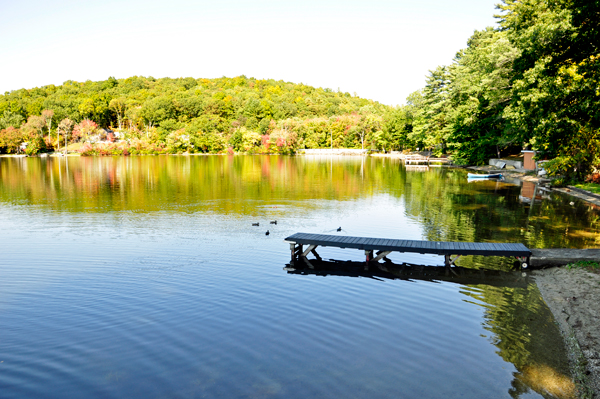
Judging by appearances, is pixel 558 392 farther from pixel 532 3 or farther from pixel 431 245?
pixel 532 3

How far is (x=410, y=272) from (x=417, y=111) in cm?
8140

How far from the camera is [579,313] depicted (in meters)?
9.78

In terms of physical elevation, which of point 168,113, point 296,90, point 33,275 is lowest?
point 33,275

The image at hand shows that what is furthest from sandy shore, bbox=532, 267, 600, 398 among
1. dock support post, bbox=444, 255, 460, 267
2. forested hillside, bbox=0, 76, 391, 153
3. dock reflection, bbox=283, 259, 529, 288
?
forested hillside, bbox=0, 76, 391, 153

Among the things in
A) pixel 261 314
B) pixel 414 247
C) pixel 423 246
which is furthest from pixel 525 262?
pixel 261 314

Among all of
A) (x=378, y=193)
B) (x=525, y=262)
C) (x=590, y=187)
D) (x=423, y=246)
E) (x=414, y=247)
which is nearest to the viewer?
(x=525, y=262)

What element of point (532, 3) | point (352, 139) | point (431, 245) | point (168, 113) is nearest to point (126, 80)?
point (168, 113)

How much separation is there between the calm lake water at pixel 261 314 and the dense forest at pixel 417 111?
8.79 m

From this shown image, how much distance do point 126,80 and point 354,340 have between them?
18865cm

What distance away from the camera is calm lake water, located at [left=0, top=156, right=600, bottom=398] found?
728 centimetres

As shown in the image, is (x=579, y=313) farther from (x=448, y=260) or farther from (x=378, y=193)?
(x=378, y=193)

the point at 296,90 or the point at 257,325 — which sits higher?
the point at 296,90

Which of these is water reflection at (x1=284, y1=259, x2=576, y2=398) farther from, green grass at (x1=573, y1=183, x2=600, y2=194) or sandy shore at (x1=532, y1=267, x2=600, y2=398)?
green grass at (x1=573, y1=183, x2=600, y2=194)

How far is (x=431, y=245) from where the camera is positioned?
45.9ft
